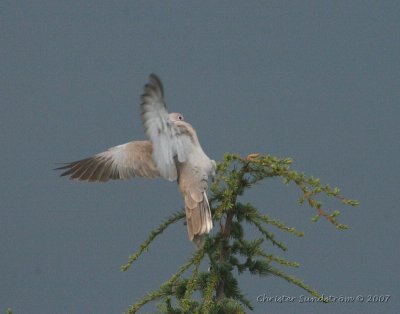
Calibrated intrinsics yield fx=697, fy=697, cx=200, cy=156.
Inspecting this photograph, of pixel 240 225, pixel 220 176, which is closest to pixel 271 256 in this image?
pixel 240 225

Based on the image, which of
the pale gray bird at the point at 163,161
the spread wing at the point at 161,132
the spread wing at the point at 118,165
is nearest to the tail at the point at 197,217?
the pale gray bird at the point at 163,161

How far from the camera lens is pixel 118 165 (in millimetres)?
4605

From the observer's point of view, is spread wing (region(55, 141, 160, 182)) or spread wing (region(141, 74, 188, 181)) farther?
spread wing (region(55, 141, 160, 182))

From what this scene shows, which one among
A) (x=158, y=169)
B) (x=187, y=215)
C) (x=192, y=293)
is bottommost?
(x=192, y=293)

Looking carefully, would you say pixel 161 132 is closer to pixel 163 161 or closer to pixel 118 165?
pixel 163 161

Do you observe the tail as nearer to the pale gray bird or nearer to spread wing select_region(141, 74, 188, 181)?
the pale gray bird

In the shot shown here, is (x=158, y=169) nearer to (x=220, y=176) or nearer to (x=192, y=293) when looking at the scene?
(x=220, y=176)

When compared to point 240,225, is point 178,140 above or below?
above

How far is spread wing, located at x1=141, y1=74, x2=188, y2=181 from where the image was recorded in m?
3.96

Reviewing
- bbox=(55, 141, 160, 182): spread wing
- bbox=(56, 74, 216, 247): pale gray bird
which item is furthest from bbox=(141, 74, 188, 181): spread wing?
bbox=(55, 141, 160, 182): spread wing

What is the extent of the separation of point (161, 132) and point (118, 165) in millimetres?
581

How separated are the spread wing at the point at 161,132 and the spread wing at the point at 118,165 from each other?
16 centimetres

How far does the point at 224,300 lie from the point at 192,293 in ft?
0.73

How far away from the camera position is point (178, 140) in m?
4.32
